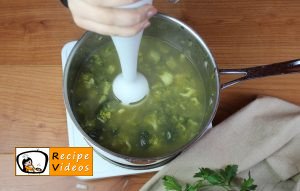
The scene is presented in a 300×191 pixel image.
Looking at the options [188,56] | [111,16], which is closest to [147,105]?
[188,56]

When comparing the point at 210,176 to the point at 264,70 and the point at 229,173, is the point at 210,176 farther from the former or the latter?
the point at 264,70

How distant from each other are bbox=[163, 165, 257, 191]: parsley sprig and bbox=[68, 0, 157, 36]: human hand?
30cm

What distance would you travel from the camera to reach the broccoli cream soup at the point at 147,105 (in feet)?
2.38

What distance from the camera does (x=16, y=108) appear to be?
77cm

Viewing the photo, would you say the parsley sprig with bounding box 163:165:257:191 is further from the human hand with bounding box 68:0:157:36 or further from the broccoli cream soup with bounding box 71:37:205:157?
the human hand with bounding box 68:0:157:36

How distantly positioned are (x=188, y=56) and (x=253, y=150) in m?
0.22

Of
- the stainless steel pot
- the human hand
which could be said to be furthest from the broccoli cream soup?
the human hand

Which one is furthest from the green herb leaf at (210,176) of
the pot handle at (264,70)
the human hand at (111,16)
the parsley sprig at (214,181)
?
the human hand at (111,16)

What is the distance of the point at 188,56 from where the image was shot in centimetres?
80

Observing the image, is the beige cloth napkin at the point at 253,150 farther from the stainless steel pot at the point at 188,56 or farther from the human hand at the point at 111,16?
the human hand at the point at 111,16

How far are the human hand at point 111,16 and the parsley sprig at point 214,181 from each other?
30 centimetres

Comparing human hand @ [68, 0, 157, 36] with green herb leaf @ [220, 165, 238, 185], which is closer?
human hand @ [68, 0, 157, 36]

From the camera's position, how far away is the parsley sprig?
0.66 meters

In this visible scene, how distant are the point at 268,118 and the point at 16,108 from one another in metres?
0.46
